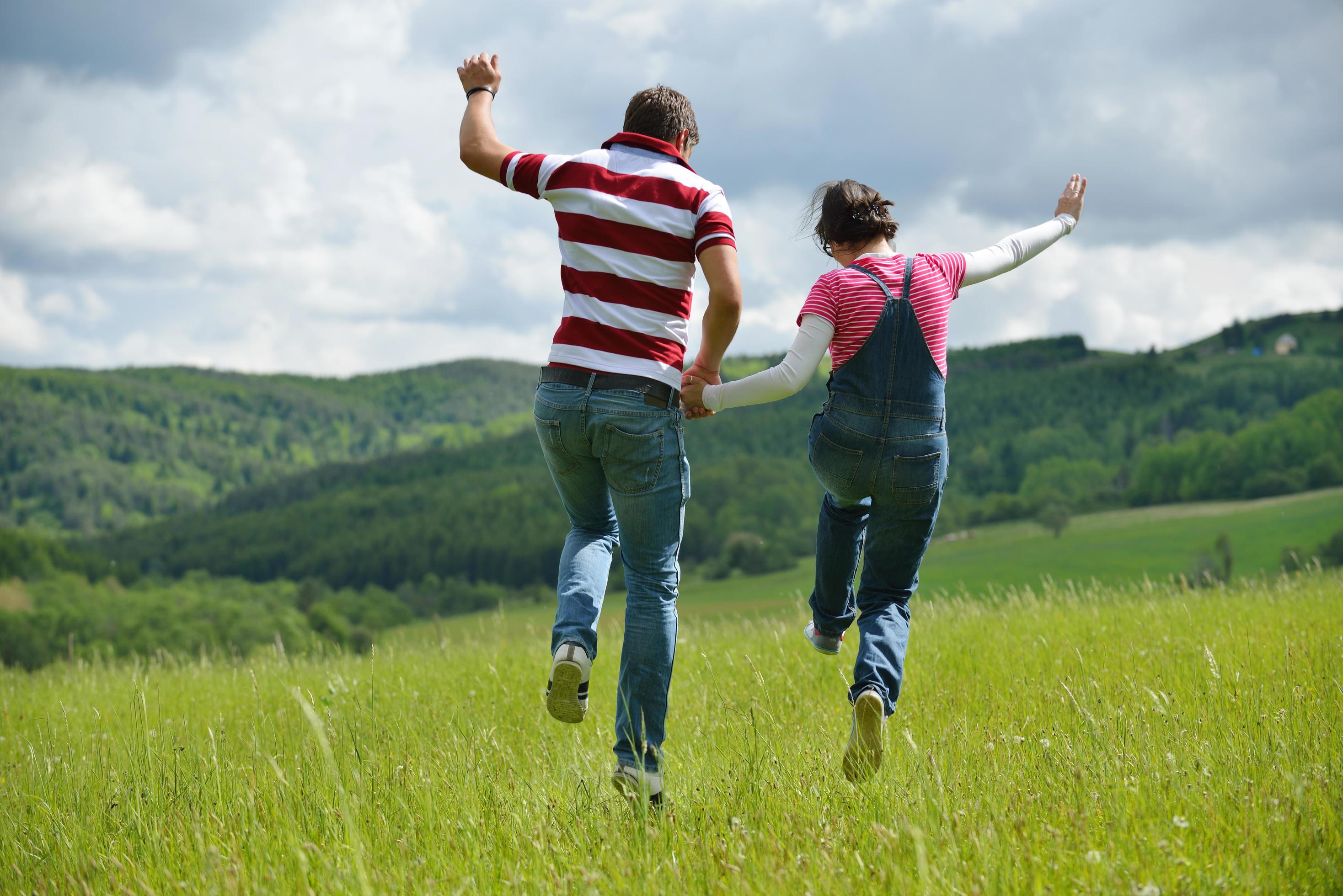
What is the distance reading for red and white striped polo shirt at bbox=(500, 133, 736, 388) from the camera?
3.28 metres

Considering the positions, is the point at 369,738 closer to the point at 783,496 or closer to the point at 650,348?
the point at 650,348

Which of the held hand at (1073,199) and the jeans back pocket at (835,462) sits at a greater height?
the held hand at (1073,199)

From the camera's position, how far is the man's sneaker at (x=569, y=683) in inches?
127

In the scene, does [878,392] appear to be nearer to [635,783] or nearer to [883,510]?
[883,510]

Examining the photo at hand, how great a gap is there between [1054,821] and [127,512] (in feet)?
A: 744

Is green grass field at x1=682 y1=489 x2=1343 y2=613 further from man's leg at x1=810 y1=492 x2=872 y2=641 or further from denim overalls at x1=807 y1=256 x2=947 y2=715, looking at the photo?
denim overalls at x1=807 y1=256 x2=947 y2=715

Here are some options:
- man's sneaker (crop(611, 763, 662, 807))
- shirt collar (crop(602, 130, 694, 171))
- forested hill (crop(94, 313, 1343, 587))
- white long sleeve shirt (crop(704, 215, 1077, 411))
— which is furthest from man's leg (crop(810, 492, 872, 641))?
forested hill (crop(94, 313, 1343, 587))

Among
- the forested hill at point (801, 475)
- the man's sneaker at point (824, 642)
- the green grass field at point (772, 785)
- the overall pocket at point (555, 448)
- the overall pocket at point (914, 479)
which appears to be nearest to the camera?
the green grass field at point (772, 785)

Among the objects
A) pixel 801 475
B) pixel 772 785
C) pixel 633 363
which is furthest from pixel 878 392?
pixel 801 475

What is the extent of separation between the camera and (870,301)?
141 inches

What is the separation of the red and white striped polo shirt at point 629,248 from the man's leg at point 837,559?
1074mm

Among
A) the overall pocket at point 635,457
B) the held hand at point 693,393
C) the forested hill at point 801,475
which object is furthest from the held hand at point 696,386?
the forested hill at point 801,475

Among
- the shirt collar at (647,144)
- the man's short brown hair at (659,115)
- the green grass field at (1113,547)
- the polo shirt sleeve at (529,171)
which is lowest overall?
the green grass field at (1113,547)

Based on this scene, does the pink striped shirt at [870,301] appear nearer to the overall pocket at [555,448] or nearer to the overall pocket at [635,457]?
the overall pocket at [635,457]
